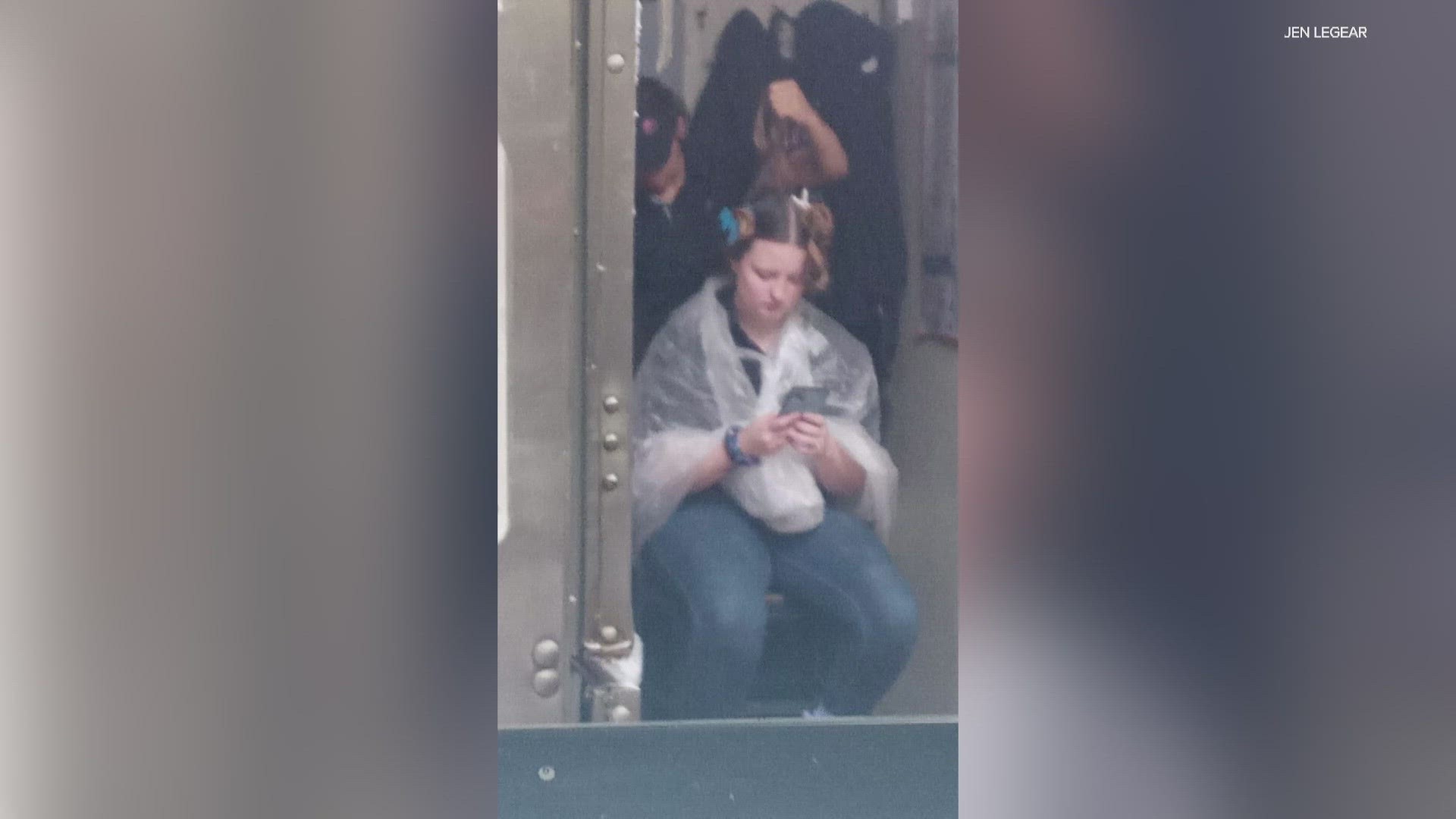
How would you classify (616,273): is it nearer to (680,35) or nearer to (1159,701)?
(680,35)

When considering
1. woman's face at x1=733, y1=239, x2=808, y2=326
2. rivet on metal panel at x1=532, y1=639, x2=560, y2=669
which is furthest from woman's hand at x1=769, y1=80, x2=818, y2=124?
rivet on metal panel at x1=532, y1=639, x2=560, y2=669

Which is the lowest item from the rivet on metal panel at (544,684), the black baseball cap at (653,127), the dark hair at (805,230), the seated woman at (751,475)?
the rivet on metal panel at (544,684)

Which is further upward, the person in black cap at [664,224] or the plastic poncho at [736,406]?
the person in black cap at [664,224]

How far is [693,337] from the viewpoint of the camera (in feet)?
4.23

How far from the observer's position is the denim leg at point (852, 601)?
4.24ft

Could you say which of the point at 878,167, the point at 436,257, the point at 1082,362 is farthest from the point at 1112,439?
the point at 436,257

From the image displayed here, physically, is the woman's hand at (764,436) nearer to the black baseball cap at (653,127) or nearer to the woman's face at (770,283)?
the woman's face at (770,283)

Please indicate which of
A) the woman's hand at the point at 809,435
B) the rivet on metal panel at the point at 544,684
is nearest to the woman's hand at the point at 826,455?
the woman's hand at the point at 809,435

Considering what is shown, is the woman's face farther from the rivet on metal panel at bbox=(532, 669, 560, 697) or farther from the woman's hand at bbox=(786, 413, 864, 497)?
the rivet on metal panel at bbox=(532, 669, 560, 697)

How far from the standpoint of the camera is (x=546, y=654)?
50.6 inches

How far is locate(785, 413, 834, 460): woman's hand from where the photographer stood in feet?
4.22

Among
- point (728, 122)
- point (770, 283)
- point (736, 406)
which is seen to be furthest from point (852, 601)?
point (728, 122)

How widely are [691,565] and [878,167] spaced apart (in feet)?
1.44

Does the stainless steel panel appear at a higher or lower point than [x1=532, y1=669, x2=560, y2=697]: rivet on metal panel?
higher
